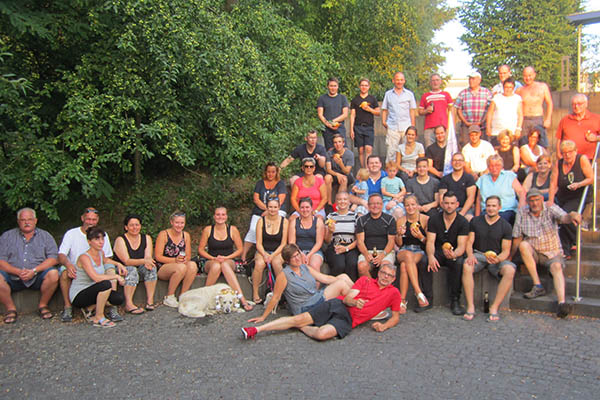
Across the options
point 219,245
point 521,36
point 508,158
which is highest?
point 521,36

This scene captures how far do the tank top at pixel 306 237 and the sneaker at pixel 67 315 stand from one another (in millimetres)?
3005

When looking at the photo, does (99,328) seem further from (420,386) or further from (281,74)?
(281,74)

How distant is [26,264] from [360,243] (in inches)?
168

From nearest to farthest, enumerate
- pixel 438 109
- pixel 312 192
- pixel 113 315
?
pixel 113 315, pixel 312 192, pixel 438 109

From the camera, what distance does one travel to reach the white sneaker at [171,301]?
7.50m

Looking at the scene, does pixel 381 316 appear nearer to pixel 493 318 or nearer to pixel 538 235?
pixel 493 318

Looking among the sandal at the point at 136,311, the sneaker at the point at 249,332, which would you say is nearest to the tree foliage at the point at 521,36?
the sandal at the point at 136,311

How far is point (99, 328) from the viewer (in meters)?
6.71

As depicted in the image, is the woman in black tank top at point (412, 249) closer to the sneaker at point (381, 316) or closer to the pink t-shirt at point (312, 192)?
the sneaker at point (381, 316)

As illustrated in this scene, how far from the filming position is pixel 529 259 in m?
6.91

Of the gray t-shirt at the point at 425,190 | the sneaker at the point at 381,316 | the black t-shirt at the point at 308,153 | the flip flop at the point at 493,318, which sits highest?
the black t-shirt at the point at 308,153

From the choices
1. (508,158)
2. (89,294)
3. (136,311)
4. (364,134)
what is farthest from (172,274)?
(508,158)

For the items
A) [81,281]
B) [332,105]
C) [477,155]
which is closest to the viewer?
[81,281]

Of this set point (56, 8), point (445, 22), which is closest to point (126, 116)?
point (56, 8)
